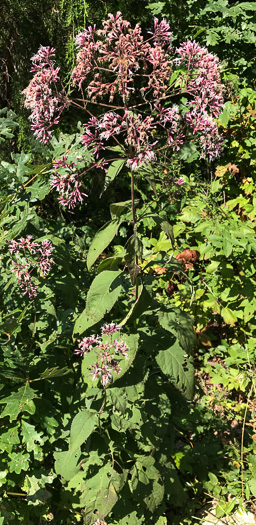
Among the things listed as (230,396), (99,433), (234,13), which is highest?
(234,13)

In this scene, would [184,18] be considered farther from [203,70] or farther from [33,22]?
[203,70]

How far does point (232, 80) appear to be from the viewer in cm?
381

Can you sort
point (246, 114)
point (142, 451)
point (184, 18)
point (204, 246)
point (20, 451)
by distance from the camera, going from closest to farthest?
point (20, 451) → point (142, 451) → point (204, 246) → point (246, 114) → point (184, 18)

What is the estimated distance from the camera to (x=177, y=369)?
1.89 meters

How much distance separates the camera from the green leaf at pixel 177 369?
1.88 meters

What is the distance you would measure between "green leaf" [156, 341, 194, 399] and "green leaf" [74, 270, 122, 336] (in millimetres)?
307

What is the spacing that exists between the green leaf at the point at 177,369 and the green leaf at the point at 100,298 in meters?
0.31

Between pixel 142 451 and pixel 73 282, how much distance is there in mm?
807

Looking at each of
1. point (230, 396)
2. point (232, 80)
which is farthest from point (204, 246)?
point (232, 80)

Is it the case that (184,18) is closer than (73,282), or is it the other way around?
(73,282)

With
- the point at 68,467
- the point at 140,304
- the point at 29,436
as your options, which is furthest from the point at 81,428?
the point at 140,304

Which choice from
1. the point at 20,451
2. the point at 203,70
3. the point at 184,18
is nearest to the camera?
the point at 203,70

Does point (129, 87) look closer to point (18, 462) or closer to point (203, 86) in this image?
point (203, 86)

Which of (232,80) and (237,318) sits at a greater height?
(232,80)
